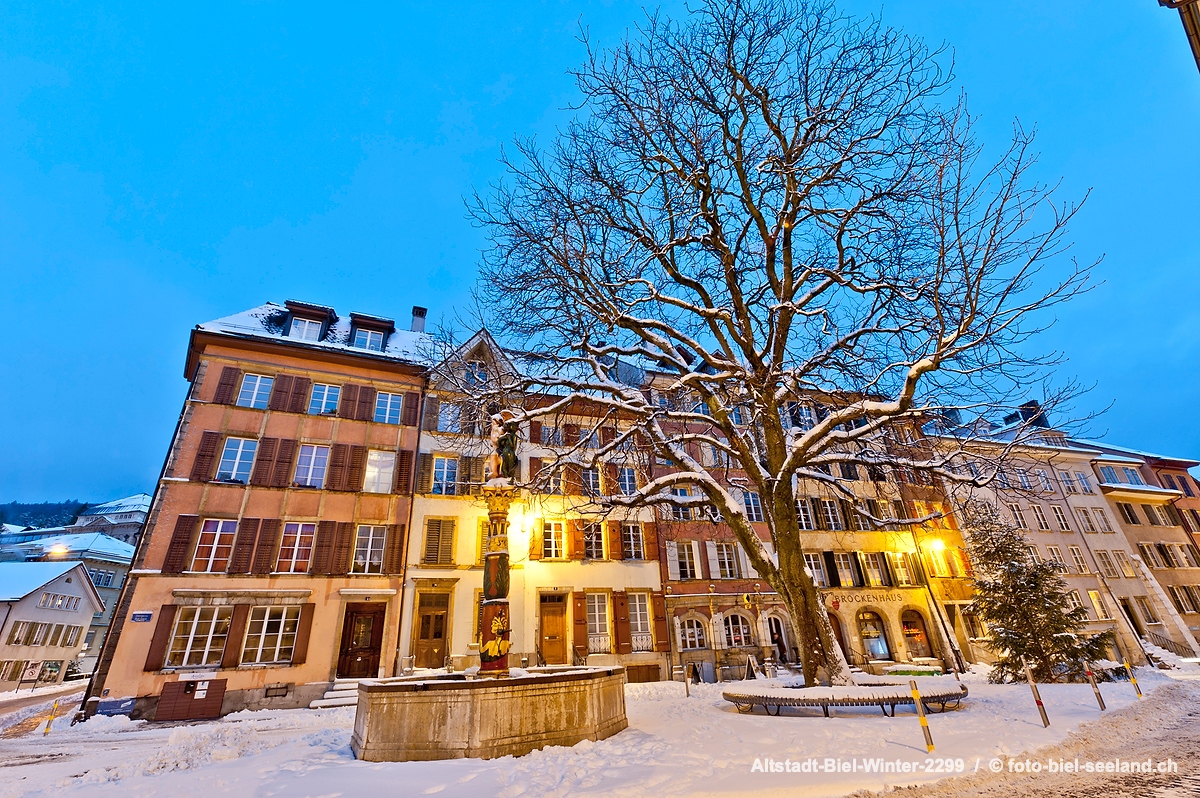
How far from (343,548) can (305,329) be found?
1040cm

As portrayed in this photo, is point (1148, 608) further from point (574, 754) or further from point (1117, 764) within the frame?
point (574, 754)

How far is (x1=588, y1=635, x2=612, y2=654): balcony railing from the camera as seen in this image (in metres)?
21.9

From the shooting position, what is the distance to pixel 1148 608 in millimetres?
31266

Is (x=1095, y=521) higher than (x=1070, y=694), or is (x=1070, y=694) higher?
(x=1095, y=521)

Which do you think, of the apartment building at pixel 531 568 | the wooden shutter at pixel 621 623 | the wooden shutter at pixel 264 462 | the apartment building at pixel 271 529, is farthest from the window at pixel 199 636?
the wooden shutter at pixel 621 623

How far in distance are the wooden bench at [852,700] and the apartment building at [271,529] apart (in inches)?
556

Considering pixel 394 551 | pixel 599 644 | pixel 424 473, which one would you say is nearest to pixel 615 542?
pixel 599 644

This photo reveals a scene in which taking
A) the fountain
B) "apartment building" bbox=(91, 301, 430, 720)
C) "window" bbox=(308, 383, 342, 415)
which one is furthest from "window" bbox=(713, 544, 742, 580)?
"window" bbox=(308, 383, 342, 415)

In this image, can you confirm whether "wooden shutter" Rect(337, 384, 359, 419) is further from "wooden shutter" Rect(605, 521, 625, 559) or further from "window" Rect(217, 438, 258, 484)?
"wooden shutter" Rect(605, 521, 625, 559)

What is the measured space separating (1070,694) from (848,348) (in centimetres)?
990

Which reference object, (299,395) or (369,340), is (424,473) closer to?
(299,395)

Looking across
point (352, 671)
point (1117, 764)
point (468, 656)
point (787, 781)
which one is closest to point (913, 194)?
point (1117, 764)

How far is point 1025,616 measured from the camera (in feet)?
59.2

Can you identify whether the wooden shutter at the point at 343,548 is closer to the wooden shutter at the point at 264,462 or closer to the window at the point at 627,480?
the wooden shutter at the point at 264,462
